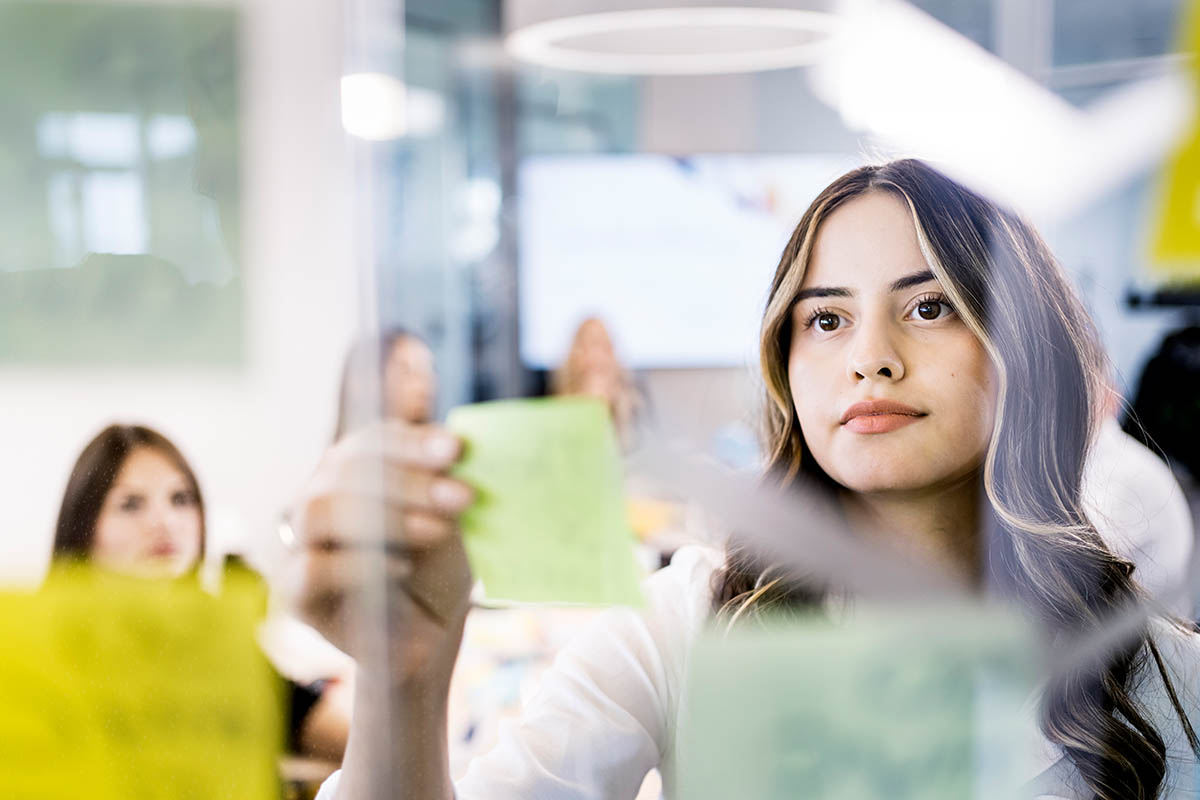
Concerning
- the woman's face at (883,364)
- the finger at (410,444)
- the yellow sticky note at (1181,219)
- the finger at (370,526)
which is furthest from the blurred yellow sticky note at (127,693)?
the yellow sticky note at (1181,219)

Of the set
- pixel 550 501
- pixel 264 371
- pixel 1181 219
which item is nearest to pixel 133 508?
pixel 264 371

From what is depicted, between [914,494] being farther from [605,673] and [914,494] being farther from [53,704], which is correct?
[53,704]

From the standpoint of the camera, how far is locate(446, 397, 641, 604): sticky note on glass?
3.24 feet

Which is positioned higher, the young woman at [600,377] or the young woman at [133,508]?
the young woman at [600,377]

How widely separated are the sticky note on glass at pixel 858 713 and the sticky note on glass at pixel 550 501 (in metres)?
0.13

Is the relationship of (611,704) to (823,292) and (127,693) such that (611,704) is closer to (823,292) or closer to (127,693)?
(823,292)

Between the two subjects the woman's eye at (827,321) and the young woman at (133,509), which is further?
Result: the young woman at (133,509)

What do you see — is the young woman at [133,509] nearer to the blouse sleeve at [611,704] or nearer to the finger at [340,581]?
the finger at [340,581]

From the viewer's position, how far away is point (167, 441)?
1.11 metres

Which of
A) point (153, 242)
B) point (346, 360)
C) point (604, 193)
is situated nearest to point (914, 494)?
point (604, 193)

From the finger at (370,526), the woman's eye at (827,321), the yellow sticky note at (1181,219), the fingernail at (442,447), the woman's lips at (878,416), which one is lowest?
Answer: the finger at (370,526)

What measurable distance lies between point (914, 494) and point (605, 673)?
33 centimetres

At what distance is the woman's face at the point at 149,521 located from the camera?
1.10 m

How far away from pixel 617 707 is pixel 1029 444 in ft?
1.46
